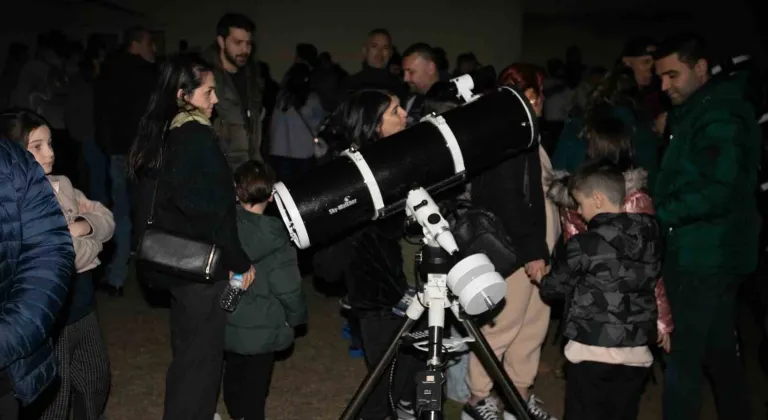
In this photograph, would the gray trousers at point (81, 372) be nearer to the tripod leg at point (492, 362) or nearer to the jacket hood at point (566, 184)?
the tripod leg at point (492, 362)

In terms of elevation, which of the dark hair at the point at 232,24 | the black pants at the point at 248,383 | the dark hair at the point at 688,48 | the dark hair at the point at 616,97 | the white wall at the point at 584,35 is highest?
the white wall at the point at 584,35

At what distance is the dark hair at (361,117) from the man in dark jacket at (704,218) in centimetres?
127

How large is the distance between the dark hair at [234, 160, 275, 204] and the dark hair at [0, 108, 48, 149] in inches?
33.6

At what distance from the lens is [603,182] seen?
3170 millimetres

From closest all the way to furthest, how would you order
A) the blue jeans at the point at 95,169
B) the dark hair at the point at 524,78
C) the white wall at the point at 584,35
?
the dark hair at the point at 524,78
the blue jeans at the point at 95,169
the white wall at the point at 584,35

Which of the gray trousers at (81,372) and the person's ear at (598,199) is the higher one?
the person's ear at (598,199)

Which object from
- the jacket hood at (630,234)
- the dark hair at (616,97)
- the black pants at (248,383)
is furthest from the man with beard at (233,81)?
the jacket hood at (630,234)

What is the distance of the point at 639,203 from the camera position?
11.4 ft

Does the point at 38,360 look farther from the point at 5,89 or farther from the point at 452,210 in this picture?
the point at 5,89

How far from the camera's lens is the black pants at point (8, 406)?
87.0 inches

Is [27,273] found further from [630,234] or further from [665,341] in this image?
[665,341]

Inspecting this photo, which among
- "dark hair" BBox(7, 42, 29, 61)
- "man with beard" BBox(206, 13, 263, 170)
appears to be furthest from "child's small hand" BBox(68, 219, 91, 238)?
"dark hair" BBox(7, 42, 29, 61)

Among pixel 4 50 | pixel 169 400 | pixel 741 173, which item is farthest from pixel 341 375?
pixel 4 50

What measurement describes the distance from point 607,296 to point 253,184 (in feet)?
5.11
